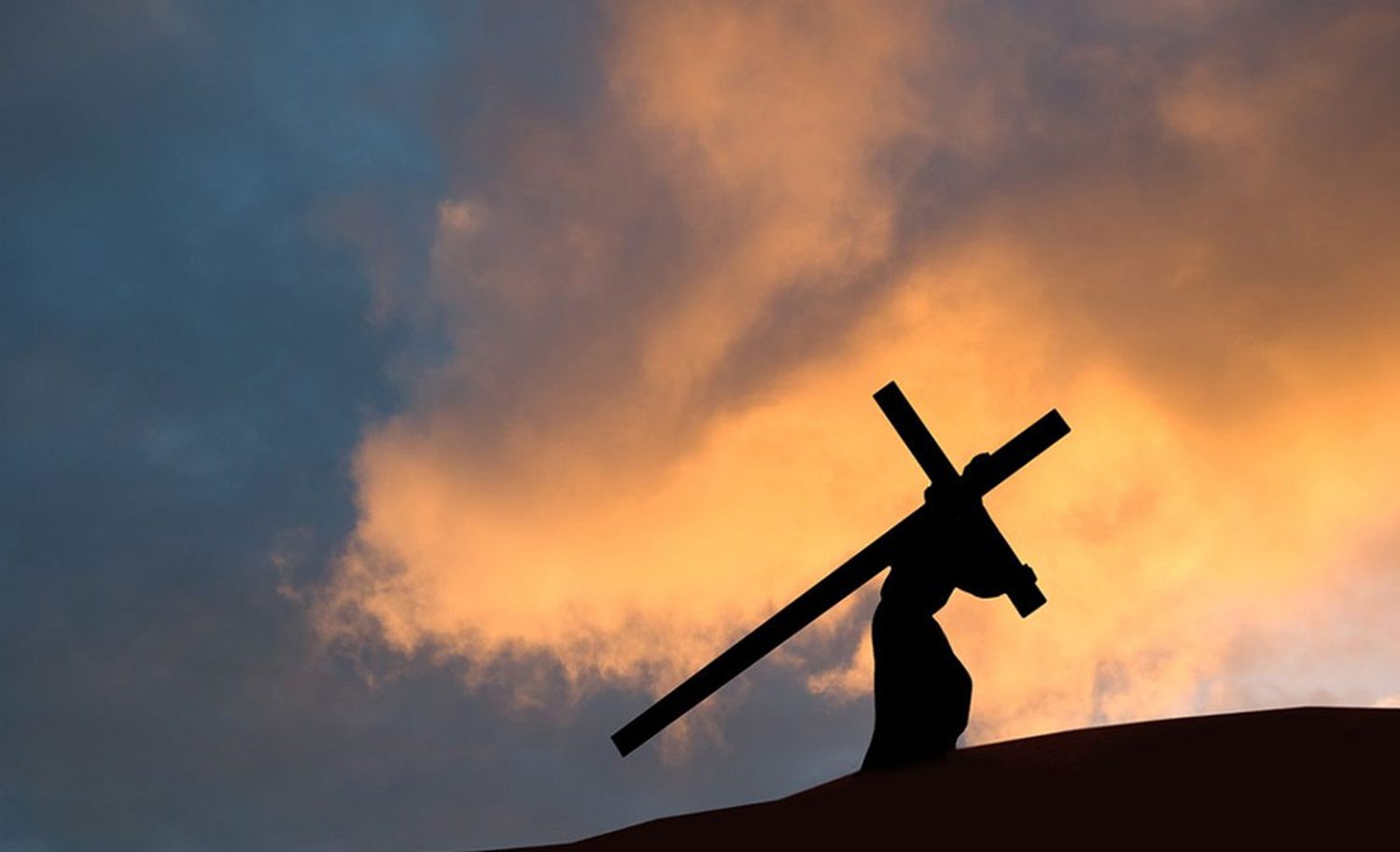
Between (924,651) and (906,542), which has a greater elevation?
(906,542)

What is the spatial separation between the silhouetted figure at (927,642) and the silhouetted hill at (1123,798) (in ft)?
1.77

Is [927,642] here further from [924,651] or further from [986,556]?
[986,556]

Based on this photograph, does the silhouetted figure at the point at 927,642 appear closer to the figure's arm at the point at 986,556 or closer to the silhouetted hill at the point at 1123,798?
the figure's arm at the point at 986,556

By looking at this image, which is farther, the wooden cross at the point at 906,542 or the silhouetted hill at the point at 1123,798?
the wooden cross at the point at 906,542

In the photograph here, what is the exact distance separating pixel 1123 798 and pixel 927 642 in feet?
8.26

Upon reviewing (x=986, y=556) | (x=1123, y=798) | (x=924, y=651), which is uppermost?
(x=986, y=556)

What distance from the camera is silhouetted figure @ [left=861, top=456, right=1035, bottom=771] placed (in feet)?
29.9

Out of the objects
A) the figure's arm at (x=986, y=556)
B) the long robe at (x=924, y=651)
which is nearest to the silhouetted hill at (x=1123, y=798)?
the long robe at (x=924, y=651)

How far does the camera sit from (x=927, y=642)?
367 inches

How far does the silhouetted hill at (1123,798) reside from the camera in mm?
6422

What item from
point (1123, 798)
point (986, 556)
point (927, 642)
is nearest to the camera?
point (1123, 798)

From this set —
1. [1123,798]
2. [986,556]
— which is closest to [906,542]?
[986,556]

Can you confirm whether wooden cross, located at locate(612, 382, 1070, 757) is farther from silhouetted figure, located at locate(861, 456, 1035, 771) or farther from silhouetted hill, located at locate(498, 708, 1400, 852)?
silhouetted hill, located at locate(498, 708, 1400, 852)

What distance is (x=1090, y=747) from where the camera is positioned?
8.02 m
